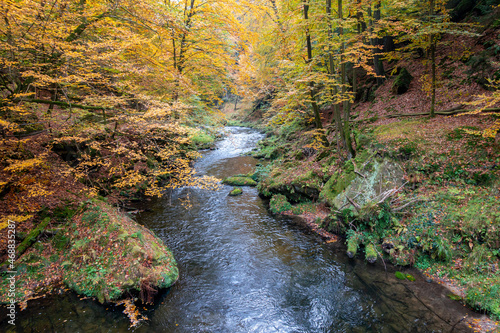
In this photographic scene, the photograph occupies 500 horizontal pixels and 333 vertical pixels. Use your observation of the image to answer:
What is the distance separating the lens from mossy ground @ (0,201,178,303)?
5.14m

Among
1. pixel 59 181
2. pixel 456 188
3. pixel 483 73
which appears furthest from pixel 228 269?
pixel 483 73

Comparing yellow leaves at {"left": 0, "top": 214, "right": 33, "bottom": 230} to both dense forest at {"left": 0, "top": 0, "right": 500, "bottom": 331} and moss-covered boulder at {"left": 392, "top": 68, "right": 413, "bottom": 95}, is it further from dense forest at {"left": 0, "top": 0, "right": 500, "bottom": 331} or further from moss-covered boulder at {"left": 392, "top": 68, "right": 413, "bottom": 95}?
moss-covered boulder at {"left": 392, "top": 68, "right": 413, "bottom": 95}

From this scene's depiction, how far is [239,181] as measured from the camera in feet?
42.7

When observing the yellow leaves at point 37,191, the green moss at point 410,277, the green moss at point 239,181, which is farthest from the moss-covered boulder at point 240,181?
the green moss at point 410,277

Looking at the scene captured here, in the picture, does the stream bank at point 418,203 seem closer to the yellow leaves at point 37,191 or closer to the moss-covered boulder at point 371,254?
the moss-covered boulder at point 371,254

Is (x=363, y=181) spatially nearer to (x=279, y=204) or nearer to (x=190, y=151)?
(x=279, y=204)

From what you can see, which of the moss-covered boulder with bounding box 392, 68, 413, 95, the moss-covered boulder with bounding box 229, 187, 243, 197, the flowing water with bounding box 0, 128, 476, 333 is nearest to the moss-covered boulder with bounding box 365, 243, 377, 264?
the flowing water with bounding box 0, 128, 476, 333

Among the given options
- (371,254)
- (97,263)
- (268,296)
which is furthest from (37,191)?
(371,254)

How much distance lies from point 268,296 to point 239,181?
8.01 metres

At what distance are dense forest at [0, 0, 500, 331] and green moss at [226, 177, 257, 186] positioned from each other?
80.5 inches

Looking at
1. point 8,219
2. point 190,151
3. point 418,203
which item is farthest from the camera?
point 190,151

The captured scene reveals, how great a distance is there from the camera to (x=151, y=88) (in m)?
8.73

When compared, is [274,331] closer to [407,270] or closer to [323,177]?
[407,270]

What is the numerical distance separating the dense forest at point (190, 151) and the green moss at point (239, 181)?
6.71ft
